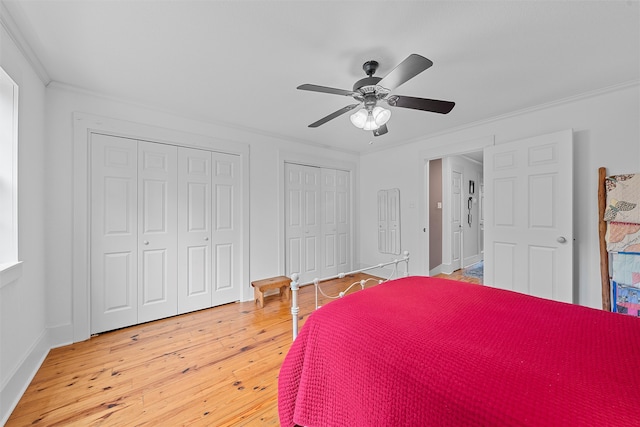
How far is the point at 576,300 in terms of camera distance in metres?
2.50

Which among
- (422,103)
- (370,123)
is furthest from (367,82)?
(422,103)

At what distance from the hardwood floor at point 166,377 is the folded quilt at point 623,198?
123 inches

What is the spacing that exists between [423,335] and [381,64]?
1.81m

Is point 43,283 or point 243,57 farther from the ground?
point 243,57

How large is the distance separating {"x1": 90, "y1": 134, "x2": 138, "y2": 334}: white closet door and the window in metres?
0.78

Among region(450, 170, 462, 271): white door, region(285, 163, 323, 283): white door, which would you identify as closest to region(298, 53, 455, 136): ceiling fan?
region(285, 163, 323, 283): white door

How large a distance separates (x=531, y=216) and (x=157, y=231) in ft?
13.2

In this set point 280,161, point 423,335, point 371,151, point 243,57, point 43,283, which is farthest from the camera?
point 371,151

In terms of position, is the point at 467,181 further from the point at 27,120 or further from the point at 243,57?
the point at 27,120

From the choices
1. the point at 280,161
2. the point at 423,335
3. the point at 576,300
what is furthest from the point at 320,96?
the point at 576,300

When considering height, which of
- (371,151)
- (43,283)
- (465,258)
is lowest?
(465,258)

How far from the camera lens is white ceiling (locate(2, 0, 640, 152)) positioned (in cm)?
141

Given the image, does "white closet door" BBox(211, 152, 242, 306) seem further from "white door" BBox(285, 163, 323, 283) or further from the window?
the window

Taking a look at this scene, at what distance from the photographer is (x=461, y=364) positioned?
85 cm
